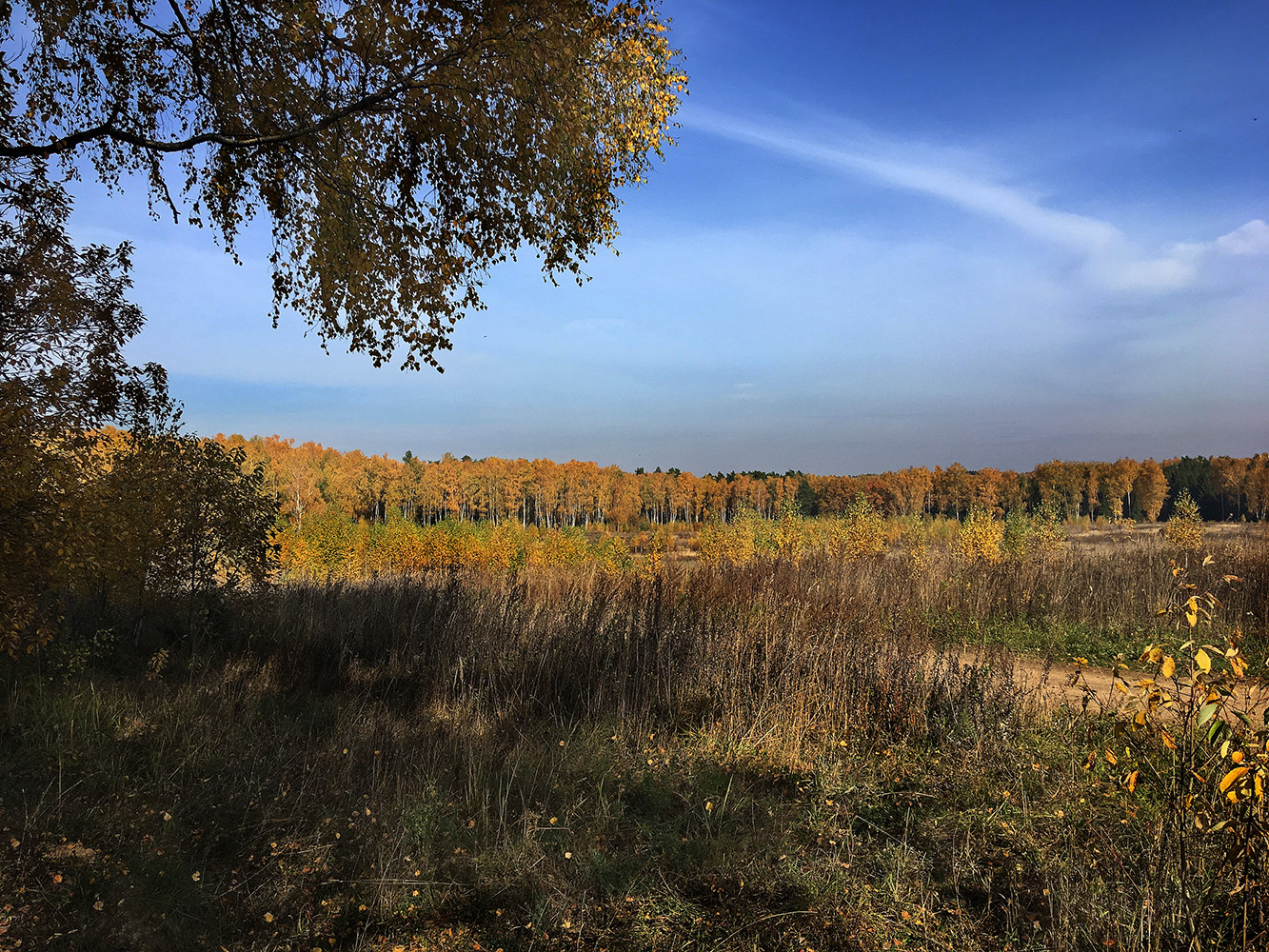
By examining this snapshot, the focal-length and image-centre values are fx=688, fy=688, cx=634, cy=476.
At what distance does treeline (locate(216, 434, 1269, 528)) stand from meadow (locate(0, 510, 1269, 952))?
239ft

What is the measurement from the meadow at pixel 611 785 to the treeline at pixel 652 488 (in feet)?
239

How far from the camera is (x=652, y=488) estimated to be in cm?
10431

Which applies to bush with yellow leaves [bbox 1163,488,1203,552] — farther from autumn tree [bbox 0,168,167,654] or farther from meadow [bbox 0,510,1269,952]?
autumn tree [bbox 0,168,167,654]

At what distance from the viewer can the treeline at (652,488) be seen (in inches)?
3354

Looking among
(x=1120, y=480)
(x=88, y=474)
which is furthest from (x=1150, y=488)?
(x=88, y=474)

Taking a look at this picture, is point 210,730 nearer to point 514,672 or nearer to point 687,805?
point 514,672

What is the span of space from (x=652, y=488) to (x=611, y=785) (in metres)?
99.5

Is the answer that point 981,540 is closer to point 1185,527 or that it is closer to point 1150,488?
point 1185,527

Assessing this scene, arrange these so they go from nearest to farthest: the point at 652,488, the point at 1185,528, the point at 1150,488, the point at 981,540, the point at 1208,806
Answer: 1. the point at 1208,806
2. the point at 1185,528
3. the point at 981,540
4. the point at 1150,488
5. the point at 652,488

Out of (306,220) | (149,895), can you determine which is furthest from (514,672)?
(306,220)

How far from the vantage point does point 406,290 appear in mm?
7129

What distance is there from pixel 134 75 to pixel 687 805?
858 cm

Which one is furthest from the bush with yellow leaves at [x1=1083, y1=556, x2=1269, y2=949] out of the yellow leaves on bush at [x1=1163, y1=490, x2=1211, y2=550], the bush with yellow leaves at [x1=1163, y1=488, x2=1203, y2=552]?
the yellow leaves on bush at [x1=1163, y1=490, x2=1211, y2=550]

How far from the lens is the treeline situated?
85.2 metres
